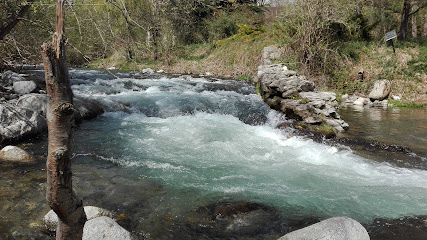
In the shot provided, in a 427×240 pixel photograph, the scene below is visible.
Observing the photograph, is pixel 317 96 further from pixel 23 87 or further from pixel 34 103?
pixel 23 87

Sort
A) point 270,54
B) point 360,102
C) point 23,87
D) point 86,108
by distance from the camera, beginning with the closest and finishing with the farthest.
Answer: point 86,108
point 23,87
point 360,102
point 270,54

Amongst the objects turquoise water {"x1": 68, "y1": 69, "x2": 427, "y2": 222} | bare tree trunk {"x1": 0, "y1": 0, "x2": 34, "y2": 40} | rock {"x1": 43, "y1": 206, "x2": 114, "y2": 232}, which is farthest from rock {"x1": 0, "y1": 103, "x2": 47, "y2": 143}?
rock {"x1": 43, "y1": 206, "x2": 114, "y2": 232}

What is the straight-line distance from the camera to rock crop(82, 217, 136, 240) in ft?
9.67

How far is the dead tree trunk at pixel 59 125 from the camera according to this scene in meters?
1.75

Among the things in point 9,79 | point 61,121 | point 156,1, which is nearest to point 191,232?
point 61,121

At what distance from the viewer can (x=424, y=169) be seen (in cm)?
549

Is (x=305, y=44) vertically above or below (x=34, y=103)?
above

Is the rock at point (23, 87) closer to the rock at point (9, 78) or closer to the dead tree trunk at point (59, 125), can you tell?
the rock at point (9, 78)

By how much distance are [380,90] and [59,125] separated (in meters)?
14.3

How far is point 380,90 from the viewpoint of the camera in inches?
525

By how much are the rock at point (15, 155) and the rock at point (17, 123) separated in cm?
73

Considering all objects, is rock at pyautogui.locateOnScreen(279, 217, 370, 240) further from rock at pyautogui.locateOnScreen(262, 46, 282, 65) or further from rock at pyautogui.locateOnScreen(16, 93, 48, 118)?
rock at pyautogui.locateOnScreen(262, 46, 282, 65)

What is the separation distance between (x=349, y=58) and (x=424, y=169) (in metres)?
11.1

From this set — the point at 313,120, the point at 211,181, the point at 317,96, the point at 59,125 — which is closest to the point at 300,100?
the point at 317,96
